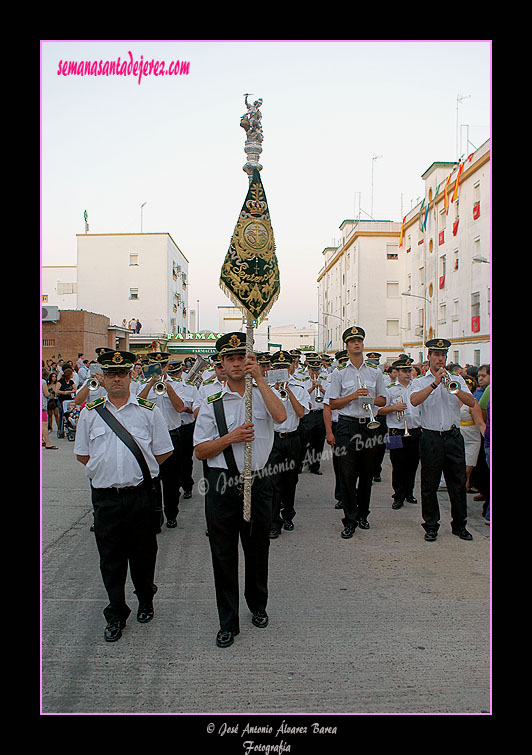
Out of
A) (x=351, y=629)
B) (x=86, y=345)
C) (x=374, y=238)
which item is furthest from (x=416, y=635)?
(x=374, y=238)

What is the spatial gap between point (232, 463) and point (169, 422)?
386 centimetres

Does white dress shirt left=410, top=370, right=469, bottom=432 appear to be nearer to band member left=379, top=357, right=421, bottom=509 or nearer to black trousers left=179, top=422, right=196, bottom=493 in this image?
band member left=379, top=357, right=421, bottom=509

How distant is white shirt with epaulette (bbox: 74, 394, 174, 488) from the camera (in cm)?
421

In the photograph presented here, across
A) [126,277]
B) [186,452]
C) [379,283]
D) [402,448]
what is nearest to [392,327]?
[379,283]

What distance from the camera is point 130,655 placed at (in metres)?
3.98

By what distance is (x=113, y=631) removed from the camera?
4238mm

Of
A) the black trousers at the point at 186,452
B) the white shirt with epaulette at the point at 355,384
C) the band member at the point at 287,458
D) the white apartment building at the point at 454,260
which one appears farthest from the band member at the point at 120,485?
the white apartment building at the point at 454,260

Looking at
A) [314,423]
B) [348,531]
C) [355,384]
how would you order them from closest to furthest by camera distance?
[348,531], [355,384], [314,423]

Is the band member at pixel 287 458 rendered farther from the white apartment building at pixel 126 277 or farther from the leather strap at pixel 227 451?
the white apartment building at pixel 126 277

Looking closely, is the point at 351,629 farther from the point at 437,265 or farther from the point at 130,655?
the point at 437,265

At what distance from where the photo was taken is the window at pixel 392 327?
2208 inches

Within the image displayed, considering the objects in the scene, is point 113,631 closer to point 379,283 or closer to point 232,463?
point 232,463
